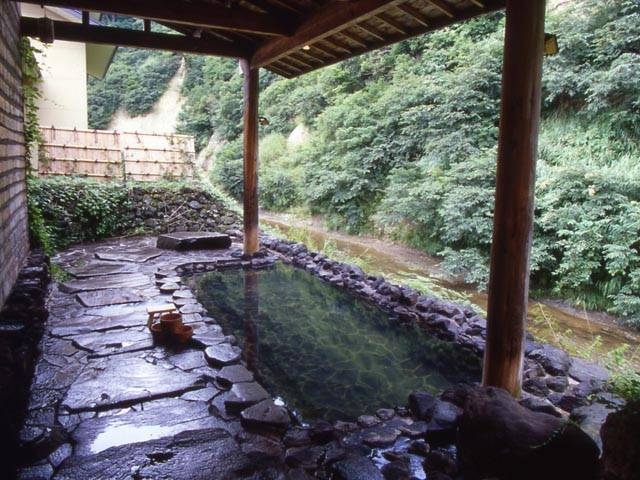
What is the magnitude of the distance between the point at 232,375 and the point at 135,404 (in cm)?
68

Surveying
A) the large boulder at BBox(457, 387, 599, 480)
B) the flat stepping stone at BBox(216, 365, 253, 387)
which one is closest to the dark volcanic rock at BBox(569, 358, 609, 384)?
the large boulder at BBox(457, 387, 599, 480)

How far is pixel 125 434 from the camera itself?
104 inches

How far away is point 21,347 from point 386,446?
286cm

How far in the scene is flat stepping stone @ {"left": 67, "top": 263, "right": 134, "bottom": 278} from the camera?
247 inches

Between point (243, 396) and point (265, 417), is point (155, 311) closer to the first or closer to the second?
point (243, 396)

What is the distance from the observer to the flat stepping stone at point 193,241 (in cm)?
826

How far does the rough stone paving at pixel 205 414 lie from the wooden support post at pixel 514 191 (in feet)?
1.28

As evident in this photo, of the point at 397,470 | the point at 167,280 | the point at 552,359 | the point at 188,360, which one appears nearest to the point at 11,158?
the point at 167,280

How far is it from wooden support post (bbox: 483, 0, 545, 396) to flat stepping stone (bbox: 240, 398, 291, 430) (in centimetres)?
143

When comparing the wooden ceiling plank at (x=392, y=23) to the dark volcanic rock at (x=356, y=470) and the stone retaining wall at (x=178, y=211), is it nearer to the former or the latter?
the dark volcanic rock at (x=356, y=470)

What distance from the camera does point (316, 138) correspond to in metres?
16.1

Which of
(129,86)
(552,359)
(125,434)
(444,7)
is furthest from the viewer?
(129,86)

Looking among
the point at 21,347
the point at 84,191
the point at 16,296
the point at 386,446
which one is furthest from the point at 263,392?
the point at 84,191

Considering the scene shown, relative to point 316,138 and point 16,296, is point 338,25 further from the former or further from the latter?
point 316,138
